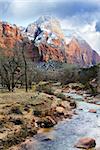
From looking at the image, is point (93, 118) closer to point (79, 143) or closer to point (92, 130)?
point (92, 130)

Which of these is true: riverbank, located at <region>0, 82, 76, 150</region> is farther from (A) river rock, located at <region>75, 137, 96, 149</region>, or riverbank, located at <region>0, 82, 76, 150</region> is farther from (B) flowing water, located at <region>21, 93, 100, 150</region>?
(A) river rock, located at <region>75, 137, 96, 149</region>

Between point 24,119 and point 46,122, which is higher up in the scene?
point 24,119

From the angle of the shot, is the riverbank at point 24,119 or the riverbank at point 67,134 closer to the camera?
the riverbank at point 67,134

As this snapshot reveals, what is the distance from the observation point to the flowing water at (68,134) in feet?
107

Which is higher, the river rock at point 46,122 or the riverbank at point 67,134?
the river rock at point 46,122

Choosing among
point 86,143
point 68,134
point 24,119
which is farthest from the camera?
point 24,119

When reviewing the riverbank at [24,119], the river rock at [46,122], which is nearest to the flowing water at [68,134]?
the river rock at [46,122]

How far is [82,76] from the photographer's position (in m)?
128

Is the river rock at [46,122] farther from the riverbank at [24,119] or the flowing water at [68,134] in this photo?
the flowing water at [68,134]

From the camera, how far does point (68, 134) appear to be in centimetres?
3825

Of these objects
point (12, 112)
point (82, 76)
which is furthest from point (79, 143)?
point (82, 76)

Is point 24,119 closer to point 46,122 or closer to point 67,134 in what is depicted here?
point 46,122

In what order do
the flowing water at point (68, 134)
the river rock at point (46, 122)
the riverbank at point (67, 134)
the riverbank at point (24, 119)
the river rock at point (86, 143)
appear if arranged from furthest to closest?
1. the river rock at point (46, 122)
2. the riverbank at point (24, 119)
3. the flowing water at point (68, 134)
4. the riverbank at point (67, 134)
5. the river rock at point (86, 143)

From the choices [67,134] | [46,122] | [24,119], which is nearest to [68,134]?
[67,134]
